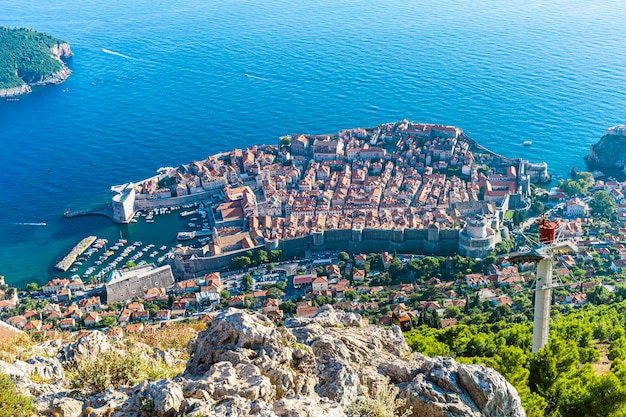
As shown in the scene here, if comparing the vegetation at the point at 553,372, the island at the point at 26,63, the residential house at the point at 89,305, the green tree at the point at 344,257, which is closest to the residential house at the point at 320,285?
the green tree at the point at 344,257

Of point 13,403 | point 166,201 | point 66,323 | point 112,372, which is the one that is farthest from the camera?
point 166,201

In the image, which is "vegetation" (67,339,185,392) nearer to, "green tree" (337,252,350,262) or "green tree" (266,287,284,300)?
"green tree" (266,287,284,300)

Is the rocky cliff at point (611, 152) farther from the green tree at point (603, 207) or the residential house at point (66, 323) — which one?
the residential house at point (66, 323)

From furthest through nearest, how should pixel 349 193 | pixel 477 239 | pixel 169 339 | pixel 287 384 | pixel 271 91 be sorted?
pixel 271 91, pixel 349 193, pixel 477 239, pixel 169 339, pixel 287 384

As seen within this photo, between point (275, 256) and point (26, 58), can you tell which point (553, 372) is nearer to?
Answer: point (275, 256)

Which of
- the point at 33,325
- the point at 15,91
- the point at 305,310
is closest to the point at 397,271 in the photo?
the point at 305,310

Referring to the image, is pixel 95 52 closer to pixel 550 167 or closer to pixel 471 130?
pixel 471 130

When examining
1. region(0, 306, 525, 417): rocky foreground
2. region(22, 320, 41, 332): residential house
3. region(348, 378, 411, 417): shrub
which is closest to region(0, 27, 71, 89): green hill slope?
region(22, 320, 41, 332): residential house

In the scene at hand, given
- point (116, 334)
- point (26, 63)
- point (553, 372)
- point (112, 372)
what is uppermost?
point (26, 63)
